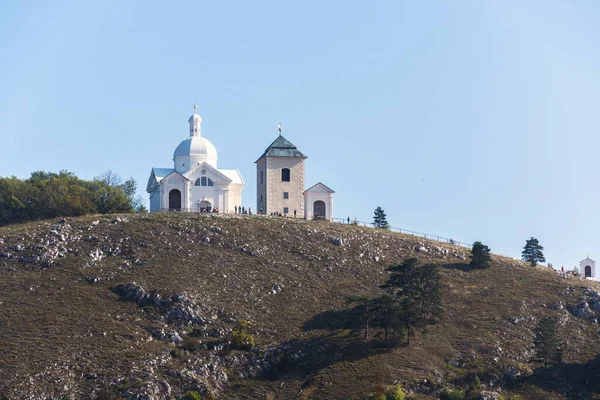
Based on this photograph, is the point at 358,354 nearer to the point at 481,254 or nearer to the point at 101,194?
the point at 481,254

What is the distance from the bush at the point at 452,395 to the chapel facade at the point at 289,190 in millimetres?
37568

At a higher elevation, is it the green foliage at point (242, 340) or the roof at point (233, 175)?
the roof at point (233, 175)

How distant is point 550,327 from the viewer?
264 feet

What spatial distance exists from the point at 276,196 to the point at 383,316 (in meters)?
32.8

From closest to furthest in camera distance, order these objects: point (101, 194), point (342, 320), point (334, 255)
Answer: point (342, 320) → point (334, 255) → point (101, 194)

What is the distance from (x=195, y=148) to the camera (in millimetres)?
111625

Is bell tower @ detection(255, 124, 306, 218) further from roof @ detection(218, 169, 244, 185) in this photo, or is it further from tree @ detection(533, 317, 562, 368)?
tree @ detection(533, 317, 562, 368)

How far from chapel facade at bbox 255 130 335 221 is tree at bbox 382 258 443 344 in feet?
84.0

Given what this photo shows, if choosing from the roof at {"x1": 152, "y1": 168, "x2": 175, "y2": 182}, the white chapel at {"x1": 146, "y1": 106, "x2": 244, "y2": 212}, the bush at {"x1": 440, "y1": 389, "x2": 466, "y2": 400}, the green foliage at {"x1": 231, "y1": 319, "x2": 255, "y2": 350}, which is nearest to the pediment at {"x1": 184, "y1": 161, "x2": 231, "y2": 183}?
the white chapel at {"x1": 146, "y1": 106, "x2": 244, "y2": 212}

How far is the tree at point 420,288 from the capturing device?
271 feet

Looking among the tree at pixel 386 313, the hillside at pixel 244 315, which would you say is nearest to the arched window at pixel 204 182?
the hillside at pixel 244 315

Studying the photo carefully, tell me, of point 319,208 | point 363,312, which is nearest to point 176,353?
point 363,312

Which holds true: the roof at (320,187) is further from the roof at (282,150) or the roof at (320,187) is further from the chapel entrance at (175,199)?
the chapel entrance at (175,199)

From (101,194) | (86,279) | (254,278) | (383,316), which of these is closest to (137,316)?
(86,279)
